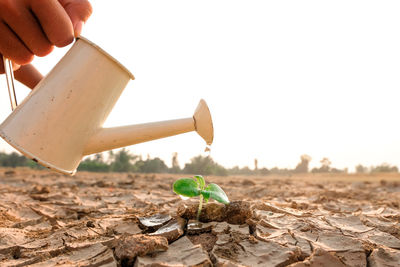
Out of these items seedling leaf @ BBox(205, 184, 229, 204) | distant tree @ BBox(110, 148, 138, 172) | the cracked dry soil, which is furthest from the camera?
distant tree @ BBox(110, 148, 138, 172)

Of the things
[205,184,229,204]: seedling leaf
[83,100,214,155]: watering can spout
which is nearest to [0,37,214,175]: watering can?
[83,100,214,155]: watering can spout

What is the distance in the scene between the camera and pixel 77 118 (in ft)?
4.02

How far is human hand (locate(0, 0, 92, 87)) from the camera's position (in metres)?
1.18

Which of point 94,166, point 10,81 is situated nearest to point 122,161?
point 94,166

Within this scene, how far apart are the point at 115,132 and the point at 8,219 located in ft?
2.75

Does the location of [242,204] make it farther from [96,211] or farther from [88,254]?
[96,211]

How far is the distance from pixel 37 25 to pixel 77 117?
0.40 metres

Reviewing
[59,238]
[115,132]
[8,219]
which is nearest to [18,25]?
[115,132]

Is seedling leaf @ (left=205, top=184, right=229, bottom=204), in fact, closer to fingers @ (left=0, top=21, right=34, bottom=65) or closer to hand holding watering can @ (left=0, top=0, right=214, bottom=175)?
hand holding watering can @ (left=0, top=0, right=214, bottom=175)

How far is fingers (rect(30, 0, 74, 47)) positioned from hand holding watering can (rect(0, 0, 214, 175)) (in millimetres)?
51

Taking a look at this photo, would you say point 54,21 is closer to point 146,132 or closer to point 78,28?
point 78,28

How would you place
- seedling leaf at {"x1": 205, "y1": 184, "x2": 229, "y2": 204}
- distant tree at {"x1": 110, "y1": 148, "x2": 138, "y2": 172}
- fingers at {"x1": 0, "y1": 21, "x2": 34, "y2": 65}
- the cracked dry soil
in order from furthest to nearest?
distant tree at {"x1": 110, "y1": 148, "x2": 138, "y2": 172}
fingers at {"x1": 0, "y1": 21, "x2": 34, "y2": 65}
seedling leaf at {"x1": 205, "y1": 184, "x2": 229, "y2": 204}
the cracked dry soil

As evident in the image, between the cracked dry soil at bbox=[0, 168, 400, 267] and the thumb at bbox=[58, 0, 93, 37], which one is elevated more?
the thumb at bbox=[58, 0, 93, 37]

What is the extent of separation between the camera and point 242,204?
1271 millimetres
